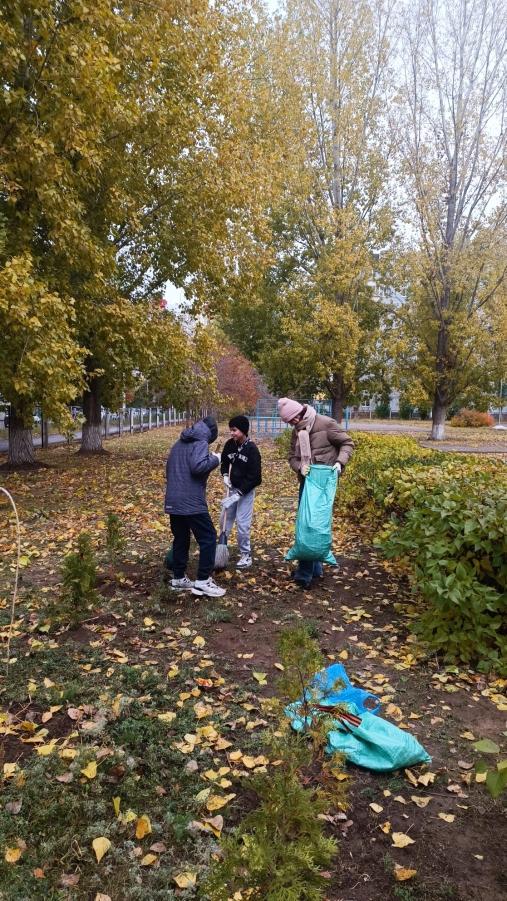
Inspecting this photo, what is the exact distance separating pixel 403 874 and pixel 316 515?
3217 mm

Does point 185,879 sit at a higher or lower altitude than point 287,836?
lower

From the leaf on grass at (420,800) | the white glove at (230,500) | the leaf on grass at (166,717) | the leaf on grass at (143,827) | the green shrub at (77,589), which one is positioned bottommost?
the leaf on grass at (420,800)

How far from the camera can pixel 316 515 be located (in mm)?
5289

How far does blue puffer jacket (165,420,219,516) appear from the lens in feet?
16.3

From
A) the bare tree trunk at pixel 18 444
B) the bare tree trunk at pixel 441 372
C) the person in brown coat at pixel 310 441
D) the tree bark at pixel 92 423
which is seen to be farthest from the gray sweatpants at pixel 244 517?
the bare tree trunk at pixel 441 372

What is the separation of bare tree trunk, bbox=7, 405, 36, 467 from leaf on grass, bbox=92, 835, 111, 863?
12.0 m

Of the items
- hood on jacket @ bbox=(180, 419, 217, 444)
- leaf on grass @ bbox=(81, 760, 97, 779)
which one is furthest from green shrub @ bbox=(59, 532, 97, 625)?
leaf on grass @ bbox=(81, 760, 97, 779)

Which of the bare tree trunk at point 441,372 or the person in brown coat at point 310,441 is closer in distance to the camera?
the person in brown coat at point 310,441

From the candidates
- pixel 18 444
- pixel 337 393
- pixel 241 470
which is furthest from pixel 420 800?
pixel 337 393

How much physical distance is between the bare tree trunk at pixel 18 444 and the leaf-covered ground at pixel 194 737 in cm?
790

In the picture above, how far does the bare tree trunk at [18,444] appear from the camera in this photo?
13406mm

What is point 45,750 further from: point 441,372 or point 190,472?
point 441,372

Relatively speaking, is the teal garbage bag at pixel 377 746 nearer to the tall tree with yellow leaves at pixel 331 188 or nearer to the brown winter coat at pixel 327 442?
the brown winter coat at pixel 327 442

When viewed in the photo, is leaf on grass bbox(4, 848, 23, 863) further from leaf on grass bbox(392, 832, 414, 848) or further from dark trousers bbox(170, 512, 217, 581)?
dark trousers bbox(170, 512, 217, 581)
